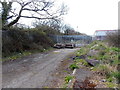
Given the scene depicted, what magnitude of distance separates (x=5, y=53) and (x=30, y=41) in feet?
16.4

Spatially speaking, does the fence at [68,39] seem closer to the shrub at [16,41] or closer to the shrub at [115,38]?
the shrub at [16,41]

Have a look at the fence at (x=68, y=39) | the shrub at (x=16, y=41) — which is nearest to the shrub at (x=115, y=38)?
the shrub at (x=16, y=41)

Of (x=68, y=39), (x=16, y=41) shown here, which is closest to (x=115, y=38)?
(x=16, y=41)

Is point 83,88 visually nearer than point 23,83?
Yes

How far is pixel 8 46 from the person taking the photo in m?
11.8

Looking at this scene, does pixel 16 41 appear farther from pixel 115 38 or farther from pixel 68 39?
pixel 68 39

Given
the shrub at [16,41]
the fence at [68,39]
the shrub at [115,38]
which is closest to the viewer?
the shrub at [16,41]

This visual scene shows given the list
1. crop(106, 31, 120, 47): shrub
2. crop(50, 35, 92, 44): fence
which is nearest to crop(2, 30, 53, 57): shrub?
crop(106, 31, 120, 47): shrub

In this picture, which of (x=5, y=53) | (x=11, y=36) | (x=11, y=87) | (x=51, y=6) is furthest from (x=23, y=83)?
(x=51, y=6)

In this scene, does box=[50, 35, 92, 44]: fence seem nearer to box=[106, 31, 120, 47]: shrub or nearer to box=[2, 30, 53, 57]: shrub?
box=[2, 30, 53, 57]: shrub

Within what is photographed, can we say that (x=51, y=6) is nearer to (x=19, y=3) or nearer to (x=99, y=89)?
(x=19, y=3)

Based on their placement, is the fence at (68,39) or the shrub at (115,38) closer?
the shrub at (115,38)

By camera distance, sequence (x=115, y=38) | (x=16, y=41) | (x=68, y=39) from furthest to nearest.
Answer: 1. (x=68, y=39)
2. (x=16, y=41)
3. (x=115, y=38)

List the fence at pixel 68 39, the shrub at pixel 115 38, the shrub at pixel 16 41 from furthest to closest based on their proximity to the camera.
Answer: the fence at pixel 68 39 → the shrub at pixel 115 38 → the shrub at pixel 16 41
